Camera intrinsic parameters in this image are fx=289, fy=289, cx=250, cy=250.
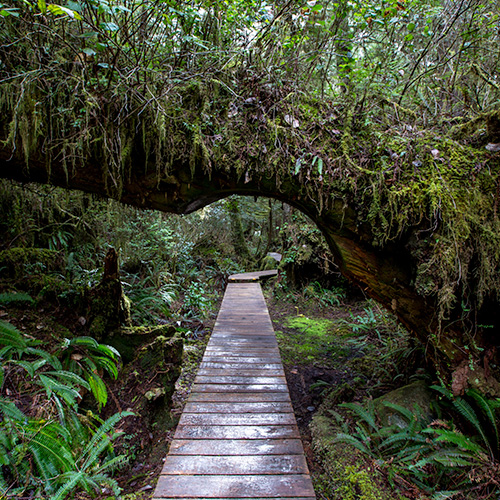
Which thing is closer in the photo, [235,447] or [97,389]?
[235,447]

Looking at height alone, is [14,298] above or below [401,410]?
above

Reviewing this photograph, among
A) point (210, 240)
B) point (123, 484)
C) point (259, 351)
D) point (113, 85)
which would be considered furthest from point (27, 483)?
point (210, 240)

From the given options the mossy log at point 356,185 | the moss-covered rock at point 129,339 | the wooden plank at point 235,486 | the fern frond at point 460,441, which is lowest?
the wooden plank at point 235,486

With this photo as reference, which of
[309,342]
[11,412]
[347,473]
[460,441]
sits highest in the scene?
[11,412]

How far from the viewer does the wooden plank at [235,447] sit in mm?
2760

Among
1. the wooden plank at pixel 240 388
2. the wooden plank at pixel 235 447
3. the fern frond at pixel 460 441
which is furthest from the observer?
the wooden plank at pixel 240 388

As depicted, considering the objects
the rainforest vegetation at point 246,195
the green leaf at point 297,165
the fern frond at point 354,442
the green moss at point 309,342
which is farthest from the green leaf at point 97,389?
the green leaf at point 297,165

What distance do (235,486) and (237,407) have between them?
1056 millimetres

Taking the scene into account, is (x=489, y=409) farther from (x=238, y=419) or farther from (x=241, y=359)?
(x=241, y=359)

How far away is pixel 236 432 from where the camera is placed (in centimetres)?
303

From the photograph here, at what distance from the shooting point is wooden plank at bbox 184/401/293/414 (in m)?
3.38

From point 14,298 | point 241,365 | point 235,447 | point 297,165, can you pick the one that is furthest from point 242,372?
point 14,298

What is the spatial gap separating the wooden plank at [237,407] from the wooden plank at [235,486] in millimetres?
887

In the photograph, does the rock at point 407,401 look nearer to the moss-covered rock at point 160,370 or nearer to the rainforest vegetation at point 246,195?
the rainforest vegetation at point 246,195
